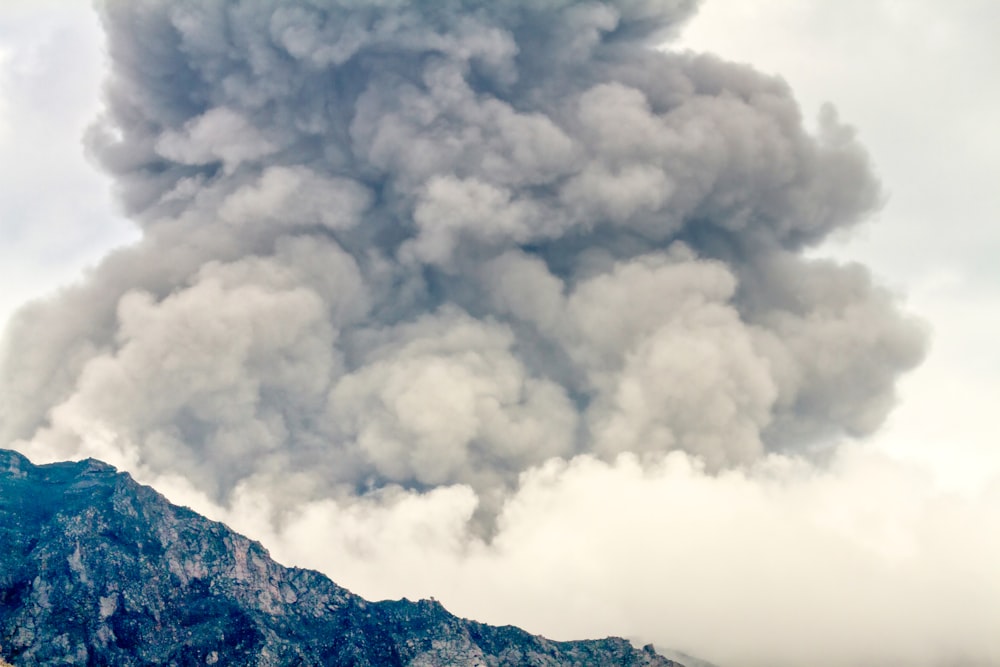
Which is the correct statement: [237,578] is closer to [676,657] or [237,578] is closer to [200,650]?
[200,650]

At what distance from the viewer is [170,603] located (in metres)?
121

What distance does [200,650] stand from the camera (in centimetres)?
11788

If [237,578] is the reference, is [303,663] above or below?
below

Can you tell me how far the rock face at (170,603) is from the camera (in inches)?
4596

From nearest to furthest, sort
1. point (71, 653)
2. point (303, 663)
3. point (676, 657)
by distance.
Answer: point (71, 653)
point (303, 663)
point (676, 657)

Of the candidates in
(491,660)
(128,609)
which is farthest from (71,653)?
(491,660)

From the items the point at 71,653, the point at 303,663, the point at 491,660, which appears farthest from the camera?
the point at 491,660

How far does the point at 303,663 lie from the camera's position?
122000 mm

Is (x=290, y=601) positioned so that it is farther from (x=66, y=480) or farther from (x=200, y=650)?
(x=66, y=480)

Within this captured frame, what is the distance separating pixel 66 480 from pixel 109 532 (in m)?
9.75

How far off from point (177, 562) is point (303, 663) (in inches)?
636

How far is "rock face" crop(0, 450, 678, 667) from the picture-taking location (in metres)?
117

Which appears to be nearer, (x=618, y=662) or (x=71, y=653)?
(x=71, y=653)

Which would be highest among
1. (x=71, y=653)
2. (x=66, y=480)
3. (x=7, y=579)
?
(x=66, y=480)
